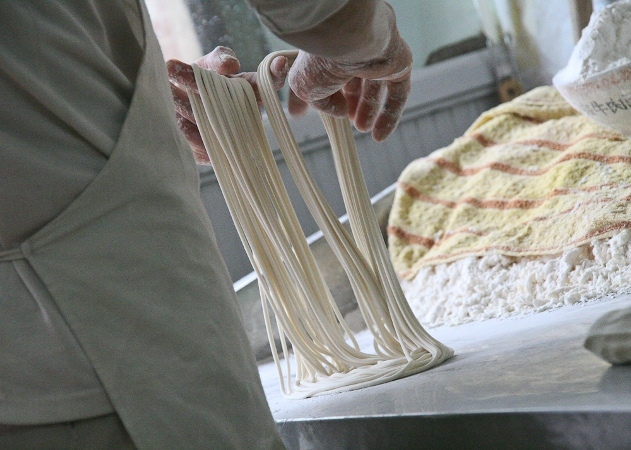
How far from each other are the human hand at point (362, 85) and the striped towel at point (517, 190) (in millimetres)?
514

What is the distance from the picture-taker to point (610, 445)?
557mm

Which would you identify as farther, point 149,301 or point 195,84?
point 195,84

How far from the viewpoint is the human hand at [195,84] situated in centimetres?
100

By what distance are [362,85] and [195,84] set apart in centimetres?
22

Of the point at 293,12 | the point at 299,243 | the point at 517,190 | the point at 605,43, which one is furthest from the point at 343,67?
the point at 517,190

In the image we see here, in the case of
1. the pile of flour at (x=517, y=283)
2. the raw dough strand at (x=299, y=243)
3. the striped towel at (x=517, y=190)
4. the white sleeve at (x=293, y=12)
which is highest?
the white sleeve at (x=293, y=12)

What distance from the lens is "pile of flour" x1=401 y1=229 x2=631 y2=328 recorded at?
4.00 feet

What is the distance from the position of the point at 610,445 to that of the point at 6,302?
46 centimetres

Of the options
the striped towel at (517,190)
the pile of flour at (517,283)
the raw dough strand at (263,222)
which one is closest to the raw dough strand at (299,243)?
the raw dough strand at (263,222)

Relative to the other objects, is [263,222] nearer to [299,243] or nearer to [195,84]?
[299,243]

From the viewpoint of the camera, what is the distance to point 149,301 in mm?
579

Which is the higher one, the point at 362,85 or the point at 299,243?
Result: the point at 362,85

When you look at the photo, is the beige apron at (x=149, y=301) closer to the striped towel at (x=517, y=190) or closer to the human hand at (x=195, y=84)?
the human hand at (x=195, y=84)

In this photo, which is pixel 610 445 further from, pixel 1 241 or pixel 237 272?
pixel 237 272
